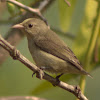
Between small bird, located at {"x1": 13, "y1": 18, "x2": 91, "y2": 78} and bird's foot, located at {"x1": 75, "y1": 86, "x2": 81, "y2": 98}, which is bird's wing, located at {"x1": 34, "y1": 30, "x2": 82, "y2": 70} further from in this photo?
bird's foot, located at {"x1": 75, "y1": 86, "x2": 81, "y2": 98}

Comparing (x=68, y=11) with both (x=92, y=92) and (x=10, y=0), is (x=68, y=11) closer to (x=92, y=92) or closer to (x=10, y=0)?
(x=10, y=0)

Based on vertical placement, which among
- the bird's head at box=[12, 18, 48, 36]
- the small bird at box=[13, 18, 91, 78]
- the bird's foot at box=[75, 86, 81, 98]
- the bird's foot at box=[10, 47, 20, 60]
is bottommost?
the bird's foot at box=[10, 47, 20, 60]

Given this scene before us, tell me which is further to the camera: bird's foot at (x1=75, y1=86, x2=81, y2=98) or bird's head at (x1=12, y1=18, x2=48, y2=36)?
bird's head at (x1=12, y1=18, x2=48, y2=36)

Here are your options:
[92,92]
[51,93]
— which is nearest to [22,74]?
[51,93]

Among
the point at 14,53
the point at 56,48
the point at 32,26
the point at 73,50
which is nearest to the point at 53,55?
the point at 56,48

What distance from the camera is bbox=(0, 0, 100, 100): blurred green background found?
10.7 ft

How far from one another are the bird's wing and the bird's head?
0.17 metres

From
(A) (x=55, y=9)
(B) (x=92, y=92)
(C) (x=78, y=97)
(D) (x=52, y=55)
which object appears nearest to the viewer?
(C) (x=78, y=97)

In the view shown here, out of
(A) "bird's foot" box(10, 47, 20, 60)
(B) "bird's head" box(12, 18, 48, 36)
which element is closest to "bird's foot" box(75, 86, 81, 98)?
(A) "bird's foot" box(10, 47, 20, 60)

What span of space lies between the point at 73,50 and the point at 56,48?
0.69 ft

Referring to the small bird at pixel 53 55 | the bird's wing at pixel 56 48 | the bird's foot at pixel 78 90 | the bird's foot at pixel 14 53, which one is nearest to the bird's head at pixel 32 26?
the small bird at pixel 53 55

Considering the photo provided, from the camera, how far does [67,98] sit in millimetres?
4258

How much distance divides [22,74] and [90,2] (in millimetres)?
1829

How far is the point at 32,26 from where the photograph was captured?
365cm
